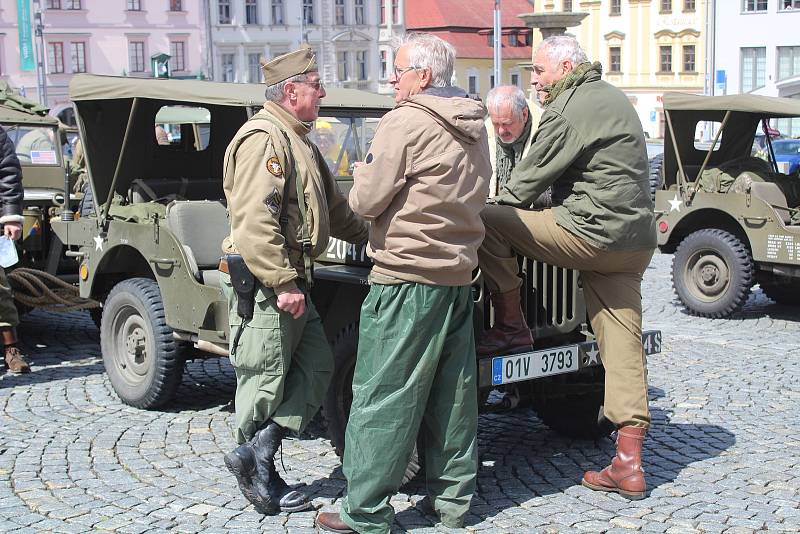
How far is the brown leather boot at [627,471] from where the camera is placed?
498 centimetres

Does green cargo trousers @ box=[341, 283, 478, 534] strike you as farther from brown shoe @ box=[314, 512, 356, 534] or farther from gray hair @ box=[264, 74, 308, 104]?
gray hair @ box=[264, 74, 308, 104]

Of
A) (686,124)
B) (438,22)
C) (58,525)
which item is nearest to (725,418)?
(58,525)

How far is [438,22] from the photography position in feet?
232

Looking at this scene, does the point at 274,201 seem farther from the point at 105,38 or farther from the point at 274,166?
the point at 105,38

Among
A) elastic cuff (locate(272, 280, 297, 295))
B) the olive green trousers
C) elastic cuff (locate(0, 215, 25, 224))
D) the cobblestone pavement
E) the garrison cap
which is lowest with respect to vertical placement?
the cobblestone pavement

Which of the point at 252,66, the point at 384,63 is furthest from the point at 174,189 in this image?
the point at 384,63

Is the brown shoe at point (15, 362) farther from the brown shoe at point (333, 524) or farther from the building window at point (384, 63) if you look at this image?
the building window at point (384, 63)

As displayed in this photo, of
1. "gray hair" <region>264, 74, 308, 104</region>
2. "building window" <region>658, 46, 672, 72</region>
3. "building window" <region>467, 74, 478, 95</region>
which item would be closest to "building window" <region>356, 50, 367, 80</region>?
"building window" <region>467, 74, 478, 95</region>

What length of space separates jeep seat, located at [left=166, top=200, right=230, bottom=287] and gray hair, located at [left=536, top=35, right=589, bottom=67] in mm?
2403

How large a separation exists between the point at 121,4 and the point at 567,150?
179 feet

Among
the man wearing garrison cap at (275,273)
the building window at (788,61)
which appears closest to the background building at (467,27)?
the building window at (788,61)

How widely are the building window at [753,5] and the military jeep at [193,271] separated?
47.5 m

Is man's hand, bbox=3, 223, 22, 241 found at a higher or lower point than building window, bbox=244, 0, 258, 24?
lower

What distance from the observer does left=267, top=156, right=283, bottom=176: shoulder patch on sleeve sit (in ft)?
15.1
